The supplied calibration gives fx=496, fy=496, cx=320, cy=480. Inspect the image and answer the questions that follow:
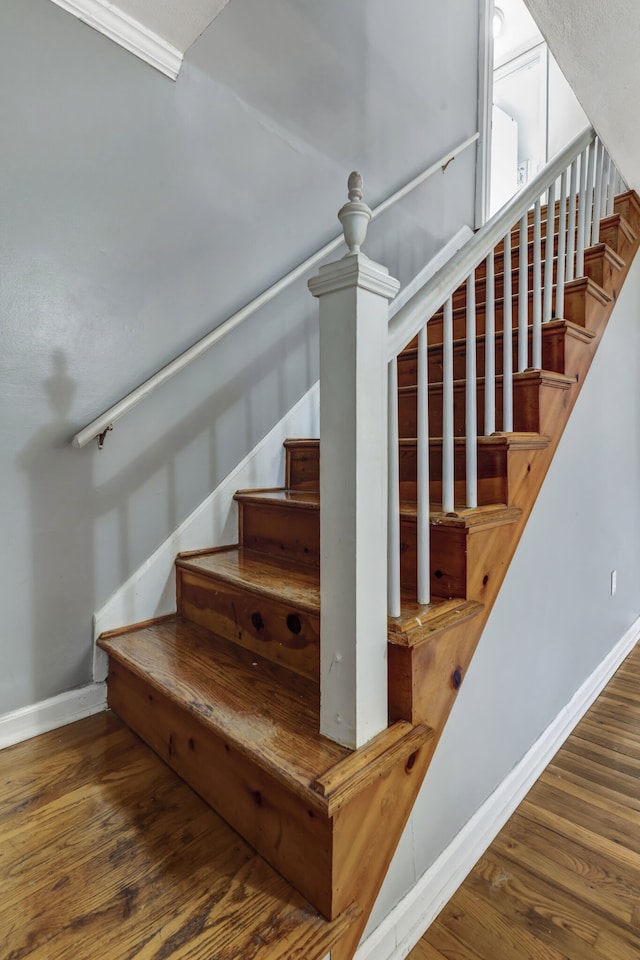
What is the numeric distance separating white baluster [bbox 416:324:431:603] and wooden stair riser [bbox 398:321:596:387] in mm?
591

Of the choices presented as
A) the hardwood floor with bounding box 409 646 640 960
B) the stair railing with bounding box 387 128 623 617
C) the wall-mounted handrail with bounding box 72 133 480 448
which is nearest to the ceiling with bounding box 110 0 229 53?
the wall-mounted handrail with bounding box 72 133 480 448

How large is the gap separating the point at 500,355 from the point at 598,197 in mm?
842

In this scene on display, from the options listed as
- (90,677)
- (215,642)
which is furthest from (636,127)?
(90,677)

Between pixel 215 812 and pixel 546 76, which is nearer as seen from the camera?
pixel 215 812

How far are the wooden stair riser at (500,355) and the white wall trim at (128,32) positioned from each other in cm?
120

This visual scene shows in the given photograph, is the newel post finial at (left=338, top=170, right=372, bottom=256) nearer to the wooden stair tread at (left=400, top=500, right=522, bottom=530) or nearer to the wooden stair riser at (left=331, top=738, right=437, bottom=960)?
the wooden stair tread at (left=400, top=500, right=522, bottom=530)

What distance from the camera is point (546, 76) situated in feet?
12.4

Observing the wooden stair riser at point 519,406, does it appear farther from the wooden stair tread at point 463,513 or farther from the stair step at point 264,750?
the stair step at point 264,750

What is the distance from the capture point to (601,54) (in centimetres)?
145

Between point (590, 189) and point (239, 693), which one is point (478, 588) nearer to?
point (239, 693)

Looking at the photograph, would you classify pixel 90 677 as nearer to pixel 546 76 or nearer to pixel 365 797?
pixel 365 797

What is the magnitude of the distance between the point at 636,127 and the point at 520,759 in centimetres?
223

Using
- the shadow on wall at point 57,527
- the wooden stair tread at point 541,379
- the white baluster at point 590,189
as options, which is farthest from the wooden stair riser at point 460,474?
the white baluster at point 590,189

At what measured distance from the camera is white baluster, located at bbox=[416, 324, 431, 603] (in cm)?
106
